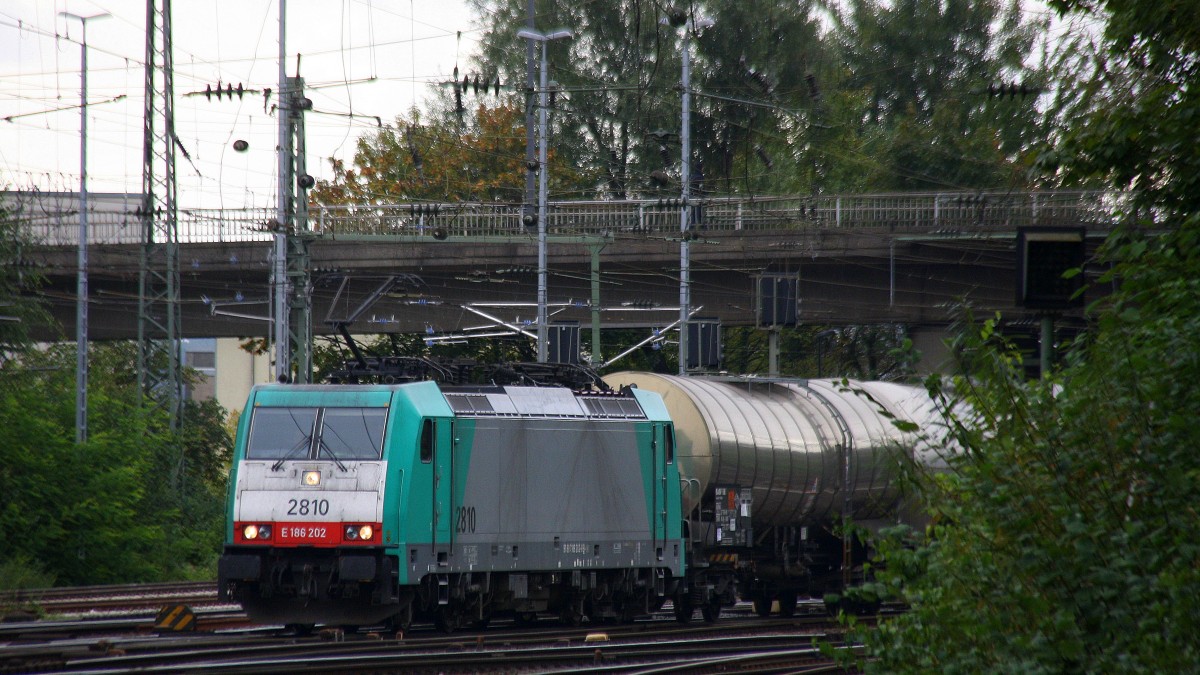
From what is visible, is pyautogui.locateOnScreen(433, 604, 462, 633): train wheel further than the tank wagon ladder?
No

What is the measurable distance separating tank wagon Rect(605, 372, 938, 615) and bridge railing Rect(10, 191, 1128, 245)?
1285cm

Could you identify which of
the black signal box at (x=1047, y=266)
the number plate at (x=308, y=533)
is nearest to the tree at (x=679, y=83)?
the number plate at (x=308, y=533)

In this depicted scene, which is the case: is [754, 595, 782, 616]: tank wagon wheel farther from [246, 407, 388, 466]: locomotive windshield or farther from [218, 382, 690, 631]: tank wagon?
[246, 407, 388, 466]: locomotive windshield

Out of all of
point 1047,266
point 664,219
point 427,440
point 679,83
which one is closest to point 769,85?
point 679,83

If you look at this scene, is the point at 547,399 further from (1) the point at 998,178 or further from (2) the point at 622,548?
(1) the point at 998,178

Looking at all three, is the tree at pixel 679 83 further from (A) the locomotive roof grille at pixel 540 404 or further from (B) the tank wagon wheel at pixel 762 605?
(A) the locomotive roof grille at pixel 540 404

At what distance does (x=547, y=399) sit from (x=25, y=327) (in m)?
16.6

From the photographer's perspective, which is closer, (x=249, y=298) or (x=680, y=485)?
(x=680, y=485)

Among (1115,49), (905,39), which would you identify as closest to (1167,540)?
(1115,49)

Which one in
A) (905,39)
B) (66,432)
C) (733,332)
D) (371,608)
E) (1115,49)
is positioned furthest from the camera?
(733,332)

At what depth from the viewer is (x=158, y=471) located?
102 feet

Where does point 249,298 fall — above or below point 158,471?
above

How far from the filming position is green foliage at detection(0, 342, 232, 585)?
2702cm

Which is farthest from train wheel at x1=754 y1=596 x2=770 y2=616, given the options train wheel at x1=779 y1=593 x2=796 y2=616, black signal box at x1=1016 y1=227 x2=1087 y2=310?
black signal box at x1=1016 y1=227 x2=1087 y2=310
